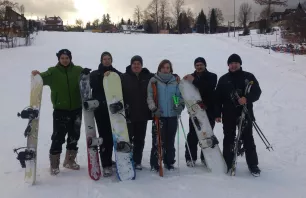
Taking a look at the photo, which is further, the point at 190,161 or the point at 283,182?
the point at 190,161

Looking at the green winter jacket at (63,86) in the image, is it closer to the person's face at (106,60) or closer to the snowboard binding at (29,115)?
the snowboard binding at (29,115)

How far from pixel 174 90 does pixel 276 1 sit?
59.9 metres

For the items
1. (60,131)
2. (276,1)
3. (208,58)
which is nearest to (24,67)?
(208,58)

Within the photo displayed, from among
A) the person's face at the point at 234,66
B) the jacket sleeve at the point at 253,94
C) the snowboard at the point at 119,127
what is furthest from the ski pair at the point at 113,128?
the jacket sleeve at the point at 253,94

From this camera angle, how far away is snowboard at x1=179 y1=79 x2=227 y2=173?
464 cm

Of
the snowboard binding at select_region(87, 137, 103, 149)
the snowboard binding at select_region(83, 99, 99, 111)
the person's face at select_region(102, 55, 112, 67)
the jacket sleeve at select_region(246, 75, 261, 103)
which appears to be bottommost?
the snowboard binding at select_region(87, 137, 103, 149)

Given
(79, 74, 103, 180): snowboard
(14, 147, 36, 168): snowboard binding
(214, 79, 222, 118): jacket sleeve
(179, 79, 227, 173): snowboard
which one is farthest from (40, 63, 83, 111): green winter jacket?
(214, 79, 222, 118): jacket sleeve

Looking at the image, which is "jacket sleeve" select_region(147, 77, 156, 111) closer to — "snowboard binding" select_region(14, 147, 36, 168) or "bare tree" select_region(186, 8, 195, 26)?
"snowboard binding" select_region(14, 147, 36, 168)

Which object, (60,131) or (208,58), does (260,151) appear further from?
(208,58)

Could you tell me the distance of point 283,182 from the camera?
169 inches

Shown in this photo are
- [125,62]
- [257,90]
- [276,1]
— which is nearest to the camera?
[257,90]

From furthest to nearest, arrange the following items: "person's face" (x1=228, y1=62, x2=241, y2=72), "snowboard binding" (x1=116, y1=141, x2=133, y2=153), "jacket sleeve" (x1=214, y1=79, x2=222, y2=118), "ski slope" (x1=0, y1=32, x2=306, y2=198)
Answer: "jacket sleeve" (x1=214, y1=79, x2=222, y2=118) → "person's face" (x1=228, y1=62, x2=241, y2=72) → "snowboard binding" (x1=116, y1=141, x2=133, y2=153) → "ski slope" (x1=0, y1=32, x2=306, y2=198)

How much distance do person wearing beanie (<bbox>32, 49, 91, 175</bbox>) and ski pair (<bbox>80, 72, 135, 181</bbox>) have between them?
0.14m

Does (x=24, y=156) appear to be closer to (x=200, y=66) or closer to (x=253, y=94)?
(x=200, y=66)
